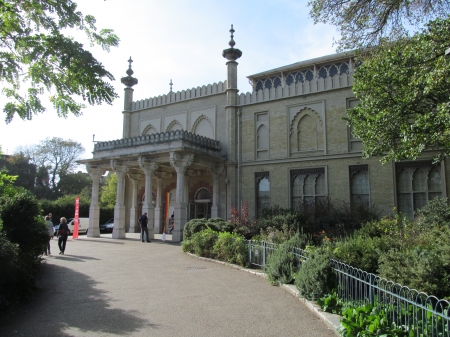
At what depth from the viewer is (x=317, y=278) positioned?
709 centimetres

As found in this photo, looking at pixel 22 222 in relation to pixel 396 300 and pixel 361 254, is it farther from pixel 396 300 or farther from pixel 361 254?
pixel 396 300

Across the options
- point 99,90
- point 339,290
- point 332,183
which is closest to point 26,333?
point 99,90

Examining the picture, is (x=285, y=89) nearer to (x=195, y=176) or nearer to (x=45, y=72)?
(x=195, y=176)

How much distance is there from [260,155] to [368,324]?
18.0 metres

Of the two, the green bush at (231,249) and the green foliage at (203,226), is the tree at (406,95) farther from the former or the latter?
the green foliage at (203,226)

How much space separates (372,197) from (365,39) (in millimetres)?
9258

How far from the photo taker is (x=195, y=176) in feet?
84.9

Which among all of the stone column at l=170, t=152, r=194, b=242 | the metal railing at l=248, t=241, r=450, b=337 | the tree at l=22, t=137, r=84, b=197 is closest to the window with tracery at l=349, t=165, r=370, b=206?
the stone column at l=170, t=152, r=194, b=242

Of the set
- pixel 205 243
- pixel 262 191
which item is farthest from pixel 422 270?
pixel 262 191

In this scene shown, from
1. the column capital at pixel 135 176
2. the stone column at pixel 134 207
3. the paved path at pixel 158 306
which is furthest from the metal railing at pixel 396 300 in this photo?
the column capital at pixel 135 176

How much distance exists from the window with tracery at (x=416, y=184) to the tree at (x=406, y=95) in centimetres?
600

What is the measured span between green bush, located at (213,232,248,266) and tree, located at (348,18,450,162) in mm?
6020

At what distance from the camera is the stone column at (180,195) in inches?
785

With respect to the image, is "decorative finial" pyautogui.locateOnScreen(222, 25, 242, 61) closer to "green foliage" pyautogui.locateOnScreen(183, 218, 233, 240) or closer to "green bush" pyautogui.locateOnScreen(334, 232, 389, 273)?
"green foliage" pyautogui.locateOnScreen(183, 218, 233, 240)
